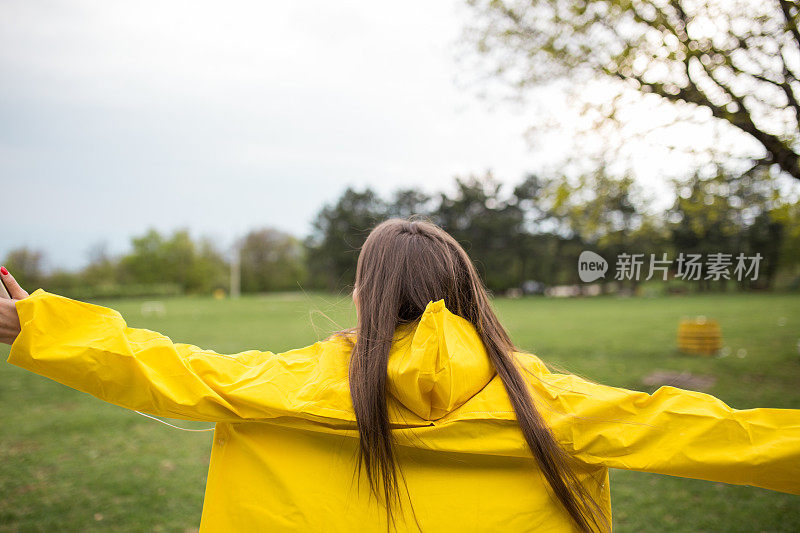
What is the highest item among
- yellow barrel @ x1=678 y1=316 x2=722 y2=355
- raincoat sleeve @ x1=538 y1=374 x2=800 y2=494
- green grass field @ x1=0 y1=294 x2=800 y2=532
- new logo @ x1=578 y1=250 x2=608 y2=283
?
new logo @ x1=578 y1=250 x2=608 y2=283

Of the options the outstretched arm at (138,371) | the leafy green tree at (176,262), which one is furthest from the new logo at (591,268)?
the leafy green tree at (176,262)

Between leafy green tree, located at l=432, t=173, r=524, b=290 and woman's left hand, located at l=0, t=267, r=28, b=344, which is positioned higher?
leafy green tree, located at l=432, t=173, r=524, b=290

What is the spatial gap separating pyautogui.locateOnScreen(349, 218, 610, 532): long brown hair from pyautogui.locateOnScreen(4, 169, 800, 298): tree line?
41 cm

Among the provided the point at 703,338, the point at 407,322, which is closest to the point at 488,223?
the point at 703,338

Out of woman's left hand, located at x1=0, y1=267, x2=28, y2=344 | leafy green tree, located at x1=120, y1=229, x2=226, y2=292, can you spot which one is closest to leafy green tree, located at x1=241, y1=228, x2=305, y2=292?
leafy green tree, located at x1=120, y1=229, x2=226, y2=292

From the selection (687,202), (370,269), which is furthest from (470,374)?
(687,202)

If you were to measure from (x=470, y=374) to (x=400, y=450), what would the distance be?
A: 302mm

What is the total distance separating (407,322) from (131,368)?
2.44ft

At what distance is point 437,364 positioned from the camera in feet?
4.28

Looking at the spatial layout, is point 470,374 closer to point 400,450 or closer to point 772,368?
point 400,450

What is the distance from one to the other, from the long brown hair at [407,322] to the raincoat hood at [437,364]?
40 mm

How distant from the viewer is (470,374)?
1.38m

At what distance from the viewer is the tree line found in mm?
7273

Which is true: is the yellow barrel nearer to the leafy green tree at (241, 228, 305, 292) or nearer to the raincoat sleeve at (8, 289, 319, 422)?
the raincoat sleeve at (8, 289, 319, 422)
